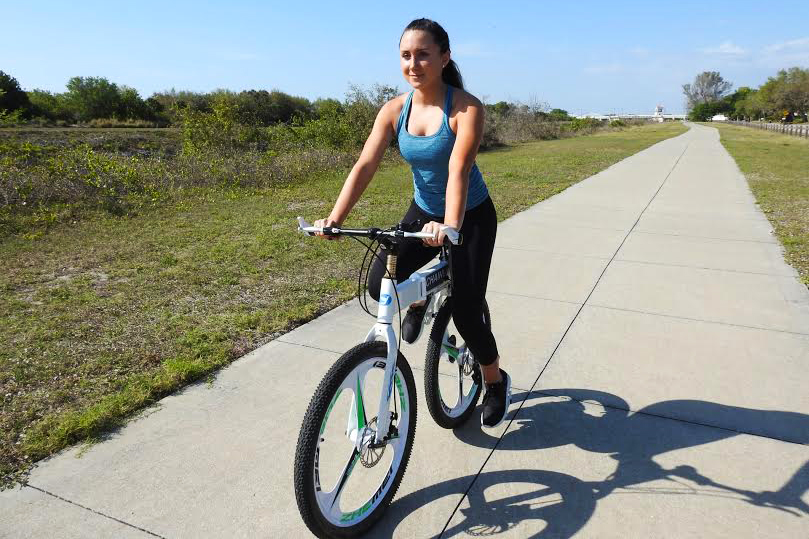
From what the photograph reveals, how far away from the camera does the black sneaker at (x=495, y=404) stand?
307cm

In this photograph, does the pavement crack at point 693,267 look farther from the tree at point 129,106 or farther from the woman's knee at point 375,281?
the tree at point 129,106

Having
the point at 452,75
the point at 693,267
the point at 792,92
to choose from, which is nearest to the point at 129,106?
the point at 693,267

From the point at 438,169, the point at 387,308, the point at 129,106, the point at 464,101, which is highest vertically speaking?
the point at 129,106

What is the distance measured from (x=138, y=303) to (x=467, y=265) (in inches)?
132

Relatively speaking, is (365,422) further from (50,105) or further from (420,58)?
(50,105)

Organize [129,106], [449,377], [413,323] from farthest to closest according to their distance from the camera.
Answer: [129,106], [449,377], [413,323]

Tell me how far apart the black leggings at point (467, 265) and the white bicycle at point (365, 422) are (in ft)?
0.23

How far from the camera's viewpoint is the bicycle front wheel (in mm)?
2047

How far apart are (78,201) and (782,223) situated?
1042cm

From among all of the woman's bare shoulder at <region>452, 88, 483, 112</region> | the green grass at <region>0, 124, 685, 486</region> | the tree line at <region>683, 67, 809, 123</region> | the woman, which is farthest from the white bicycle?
the tree line at <region>683, 67, 809, 123</region>

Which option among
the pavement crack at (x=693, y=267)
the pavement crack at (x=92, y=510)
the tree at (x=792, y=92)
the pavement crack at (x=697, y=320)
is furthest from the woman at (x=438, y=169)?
the tree at (x=792, y=92)

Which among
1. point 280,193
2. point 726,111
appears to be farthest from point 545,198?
point 726,111

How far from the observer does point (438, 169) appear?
8.58 ft

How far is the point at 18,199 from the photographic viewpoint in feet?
26.7
